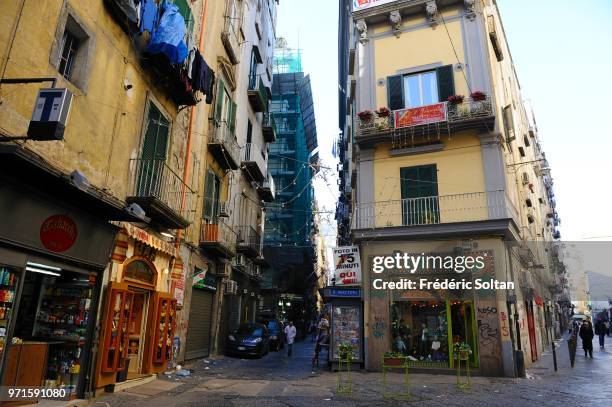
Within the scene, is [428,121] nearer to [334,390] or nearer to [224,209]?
[224,209]

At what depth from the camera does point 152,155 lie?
35.8ft

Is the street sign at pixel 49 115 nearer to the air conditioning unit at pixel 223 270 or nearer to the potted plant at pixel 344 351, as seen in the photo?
the potted plant at pixel 344 351

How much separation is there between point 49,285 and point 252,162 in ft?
45.2

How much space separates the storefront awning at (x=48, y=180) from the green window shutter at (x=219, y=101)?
8804 millimetres

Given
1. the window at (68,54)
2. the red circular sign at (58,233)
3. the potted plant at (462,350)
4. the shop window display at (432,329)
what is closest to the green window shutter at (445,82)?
the shop window display at (432,329)

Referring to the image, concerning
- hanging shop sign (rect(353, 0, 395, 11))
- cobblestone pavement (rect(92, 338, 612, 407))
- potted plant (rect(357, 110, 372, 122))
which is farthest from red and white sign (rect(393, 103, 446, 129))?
cobblestone pavement (rect(92, 338, 612, 407))

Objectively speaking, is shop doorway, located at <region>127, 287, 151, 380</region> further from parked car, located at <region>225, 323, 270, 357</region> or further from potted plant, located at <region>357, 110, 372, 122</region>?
potted plant, located at <region>357, 110, 372, 122</region>

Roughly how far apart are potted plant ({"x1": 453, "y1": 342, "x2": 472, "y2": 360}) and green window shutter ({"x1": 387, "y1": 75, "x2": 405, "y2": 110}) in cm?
897

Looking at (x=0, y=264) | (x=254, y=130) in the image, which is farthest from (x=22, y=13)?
(x=254, y=130)

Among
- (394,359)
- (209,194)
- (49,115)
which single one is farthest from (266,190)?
(49,115)

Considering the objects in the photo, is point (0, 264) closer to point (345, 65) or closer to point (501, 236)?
point (501, 236)

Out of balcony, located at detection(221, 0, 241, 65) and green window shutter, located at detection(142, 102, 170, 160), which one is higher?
balcony, located at detection(221, 0, 241, 65)

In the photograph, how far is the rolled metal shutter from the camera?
14.4 m

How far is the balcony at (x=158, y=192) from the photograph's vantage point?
31.9 ft
